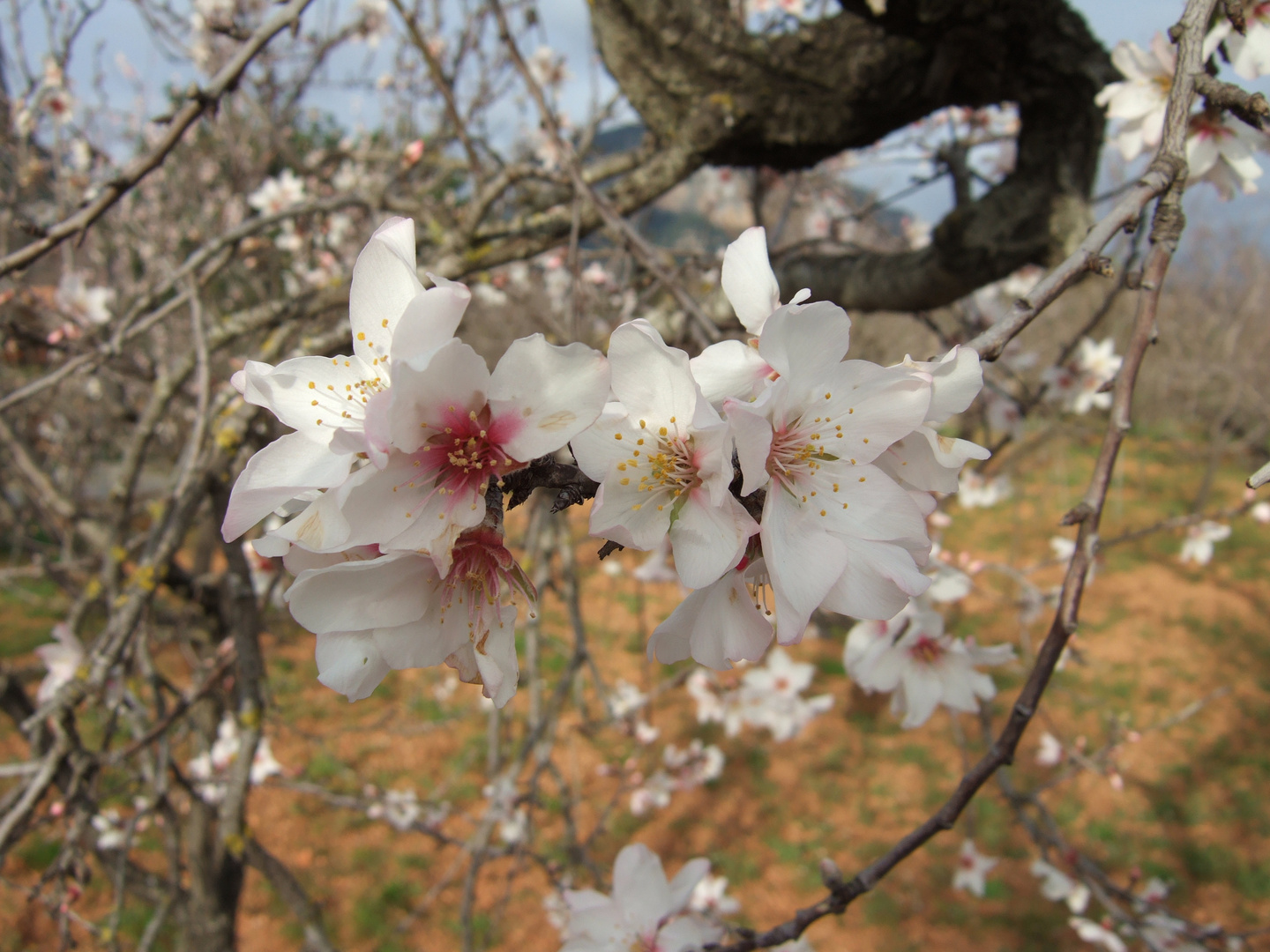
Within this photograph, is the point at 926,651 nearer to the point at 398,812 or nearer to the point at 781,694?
the point at 781,694

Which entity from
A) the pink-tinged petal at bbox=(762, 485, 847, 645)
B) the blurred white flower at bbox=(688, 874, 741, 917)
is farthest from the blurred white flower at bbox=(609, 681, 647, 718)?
the pink-tinged petal at bbox=(762, 485, 847, 645)

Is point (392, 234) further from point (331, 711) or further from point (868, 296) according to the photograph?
point (331, 711)

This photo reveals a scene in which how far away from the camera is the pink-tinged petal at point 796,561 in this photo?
0.58 metres

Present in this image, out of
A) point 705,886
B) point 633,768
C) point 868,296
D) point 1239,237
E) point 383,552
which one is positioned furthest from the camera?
point 1239,237

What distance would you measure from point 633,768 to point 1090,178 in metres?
3.89

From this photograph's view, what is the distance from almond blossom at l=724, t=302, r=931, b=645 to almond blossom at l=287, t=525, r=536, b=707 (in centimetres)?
25

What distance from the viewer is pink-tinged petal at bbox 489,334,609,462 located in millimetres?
604

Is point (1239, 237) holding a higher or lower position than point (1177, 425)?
higher

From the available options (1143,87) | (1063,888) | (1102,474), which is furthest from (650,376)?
(1063,888)

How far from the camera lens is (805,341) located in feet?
2.05

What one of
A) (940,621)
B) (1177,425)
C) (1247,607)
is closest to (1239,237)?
(1177,425)

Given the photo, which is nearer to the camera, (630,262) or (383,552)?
(383,552)

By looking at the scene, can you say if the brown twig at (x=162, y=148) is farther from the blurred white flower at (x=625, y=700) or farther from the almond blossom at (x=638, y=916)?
the blurred white flower at (x=625, y=700)

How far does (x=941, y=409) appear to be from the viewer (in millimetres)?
625
